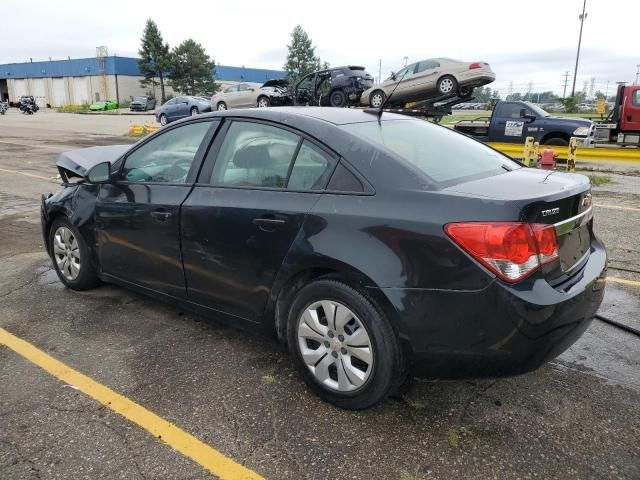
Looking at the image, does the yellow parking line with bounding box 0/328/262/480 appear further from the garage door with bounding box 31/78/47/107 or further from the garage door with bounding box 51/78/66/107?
the garage door with bounding box 31/78/47/107

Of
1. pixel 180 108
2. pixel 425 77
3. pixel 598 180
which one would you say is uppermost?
pixel 425 77

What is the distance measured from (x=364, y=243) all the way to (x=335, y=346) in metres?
0.55

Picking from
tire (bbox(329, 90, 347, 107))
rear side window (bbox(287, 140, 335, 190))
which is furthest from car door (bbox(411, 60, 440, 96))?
rear side window (bbox(287, 140, 335, 190))

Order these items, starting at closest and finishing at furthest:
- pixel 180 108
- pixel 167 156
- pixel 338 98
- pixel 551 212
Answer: pixel 551 212
pixel 167 156
pixel 338 98
pixel 180 108

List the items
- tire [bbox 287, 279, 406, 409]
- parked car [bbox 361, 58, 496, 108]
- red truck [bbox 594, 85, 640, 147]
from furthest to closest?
1. parked car [bbox 361, 58, 496, 108]
2. red truck [bbox 594, 85, 640, 147]
3. tire [bbox 287, 279, 406, 409]

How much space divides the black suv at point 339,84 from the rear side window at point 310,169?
54.7 ft

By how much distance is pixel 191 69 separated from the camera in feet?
220

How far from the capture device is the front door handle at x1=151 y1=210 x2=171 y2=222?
334 cm

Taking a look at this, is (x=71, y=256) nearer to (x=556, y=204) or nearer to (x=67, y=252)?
(x=67, y=252)

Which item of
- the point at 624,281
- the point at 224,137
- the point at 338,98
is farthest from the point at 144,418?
the point at 338,98

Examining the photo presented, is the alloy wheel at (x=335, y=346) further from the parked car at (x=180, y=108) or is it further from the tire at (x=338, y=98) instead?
the parked car at (x=180, y=108)

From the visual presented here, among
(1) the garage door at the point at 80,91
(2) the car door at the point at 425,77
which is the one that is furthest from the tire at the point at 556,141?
(1) the garage door at the point at 80,91

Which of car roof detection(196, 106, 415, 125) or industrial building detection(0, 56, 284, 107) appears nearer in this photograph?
car roof detection(196, 106, 415, 125)

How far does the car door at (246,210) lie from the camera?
2.80 meters
